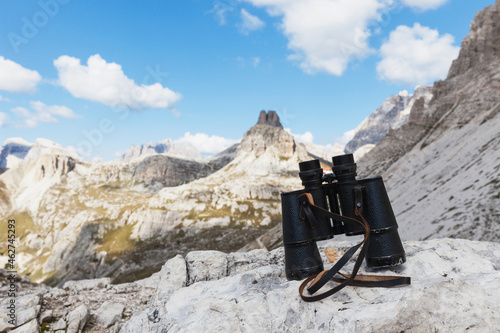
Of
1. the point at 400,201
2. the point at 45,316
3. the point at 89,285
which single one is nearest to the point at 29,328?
the point at 45,316

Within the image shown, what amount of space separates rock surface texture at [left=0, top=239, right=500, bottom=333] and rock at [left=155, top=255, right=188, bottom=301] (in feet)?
0.07

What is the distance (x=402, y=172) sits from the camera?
52.7 metres

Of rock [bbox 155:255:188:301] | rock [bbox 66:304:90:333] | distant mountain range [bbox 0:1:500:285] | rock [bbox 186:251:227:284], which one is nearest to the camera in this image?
rock [bbox 155:255:188:301]

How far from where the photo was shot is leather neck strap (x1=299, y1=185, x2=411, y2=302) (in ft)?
13.0

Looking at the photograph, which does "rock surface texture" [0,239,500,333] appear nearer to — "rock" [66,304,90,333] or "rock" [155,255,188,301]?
"rock" [155,255,188,301]

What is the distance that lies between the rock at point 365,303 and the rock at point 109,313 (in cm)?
446

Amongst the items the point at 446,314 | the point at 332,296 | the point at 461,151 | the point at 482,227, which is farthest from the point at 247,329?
the point at 461,151

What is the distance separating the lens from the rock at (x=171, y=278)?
6.30 m

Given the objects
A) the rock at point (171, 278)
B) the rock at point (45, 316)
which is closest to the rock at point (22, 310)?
the rock at point (45, 316)

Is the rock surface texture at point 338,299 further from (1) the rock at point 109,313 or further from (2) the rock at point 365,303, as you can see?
(1) the rock at point 109,313

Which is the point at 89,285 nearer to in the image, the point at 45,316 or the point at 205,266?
the point at 45,316

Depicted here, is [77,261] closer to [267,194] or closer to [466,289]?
[267,194]

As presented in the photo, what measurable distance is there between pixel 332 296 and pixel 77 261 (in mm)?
172165

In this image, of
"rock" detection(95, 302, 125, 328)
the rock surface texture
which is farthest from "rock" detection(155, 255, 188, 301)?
"rock" detection(95, 302, 125, 328)
